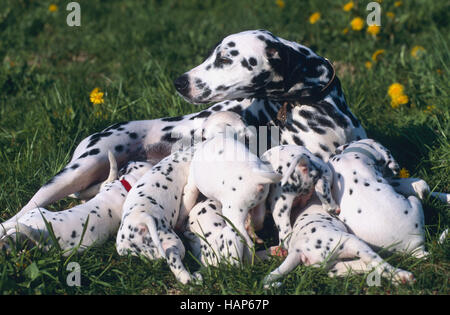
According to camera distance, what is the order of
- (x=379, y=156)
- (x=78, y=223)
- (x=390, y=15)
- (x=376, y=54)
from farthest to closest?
(x=390, y=15) → (x=376, y=54) → (x=379, y=156) → (x=78, y=223)

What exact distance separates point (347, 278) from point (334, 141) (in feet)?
5.50

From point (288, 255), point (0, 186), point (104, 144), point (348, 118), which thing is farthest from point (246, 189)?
point (0, 186)

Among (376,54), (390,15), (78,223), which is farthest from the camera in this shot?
(390,15)

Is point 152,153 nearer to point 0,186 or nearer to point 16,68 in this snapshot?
point 0,186

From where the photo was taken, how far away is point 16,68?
25.4 ft

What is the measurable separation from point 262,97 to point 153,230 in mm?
1921

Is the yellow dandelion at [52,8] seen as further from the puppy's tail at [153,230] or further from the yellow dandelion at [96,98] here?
the puppy's tail at [153,230]

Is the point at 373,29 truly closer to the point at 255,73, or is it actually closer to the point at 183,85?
the point at 255,73

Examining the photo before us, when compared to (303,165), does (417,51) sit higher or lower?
higher

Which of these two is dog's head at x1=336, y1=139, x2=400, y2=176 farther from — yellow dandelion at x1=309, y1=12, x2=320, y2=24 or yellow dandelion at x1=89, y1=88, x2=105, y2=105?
yellow dandelion at x1=309, y1=12, x2=320, y2=24

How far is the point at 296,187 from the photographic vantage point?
433 cm

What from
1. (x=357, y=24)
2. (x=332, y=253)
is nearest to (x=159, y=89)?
(x=357, y=24)
